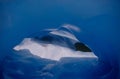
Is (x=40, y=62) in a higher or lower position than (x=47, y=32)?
lower

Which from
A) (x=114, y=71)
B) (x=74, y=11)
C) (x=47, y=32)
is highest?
(x=74, y=11)

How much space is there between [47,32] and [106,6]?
0.44m

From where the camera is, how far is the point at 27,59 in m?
1.60

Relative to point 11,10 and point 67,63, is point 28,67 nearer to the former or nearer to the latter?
point 67,63

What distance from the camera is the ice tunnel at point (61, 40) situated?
159cm

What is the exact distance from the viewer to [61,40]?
5.30 feet

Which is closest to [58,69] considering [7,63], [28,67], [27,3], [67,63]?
[67,63]

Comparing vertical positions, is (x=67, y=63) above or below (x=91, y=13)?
below

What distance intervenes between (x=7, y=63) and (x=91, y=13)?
667mm

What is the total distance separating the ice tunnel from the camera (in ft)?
5.23

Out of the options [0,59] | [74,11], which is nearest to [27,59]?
[0,59]

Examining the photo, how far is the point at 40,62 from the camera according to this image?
159cm

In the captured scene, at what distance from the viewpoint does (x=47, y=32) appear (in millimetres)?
1621

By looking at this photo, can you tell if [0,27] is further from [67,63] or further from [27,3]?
[67,63]
